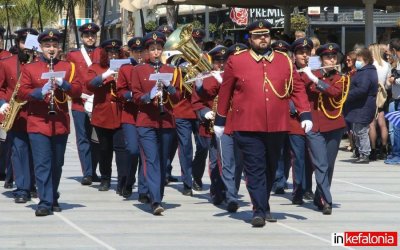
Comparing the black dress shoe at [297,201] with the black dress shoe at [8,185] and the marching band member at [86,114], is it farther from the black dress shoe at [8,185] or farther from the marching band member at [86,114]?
the black dress shoe at [8,185]

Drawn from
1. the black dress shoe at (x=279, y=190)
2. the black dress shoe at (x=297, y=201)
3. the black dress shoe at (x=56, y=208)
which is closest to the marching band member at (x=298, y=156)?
the black dress shoe at (x=297, y=201)

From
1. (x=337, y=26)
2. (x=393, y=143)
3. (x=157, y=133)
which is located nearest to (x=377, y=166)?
(x=393, y=143)

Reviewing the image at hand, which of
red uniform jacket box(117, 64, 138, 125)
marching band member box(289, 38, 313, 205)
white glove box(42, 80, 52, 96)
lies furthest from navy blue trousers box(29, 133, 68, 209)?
marching band member box(289, 38, 313, 205)

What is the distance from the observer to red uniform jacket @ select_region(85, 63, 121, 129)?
14.5m

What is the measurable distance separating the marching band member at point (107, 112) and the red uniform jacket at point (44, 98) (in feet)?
A: 5.81

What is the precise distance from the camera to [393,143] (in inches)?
732

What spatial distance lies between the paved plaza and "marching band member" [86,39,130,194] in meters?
0.36

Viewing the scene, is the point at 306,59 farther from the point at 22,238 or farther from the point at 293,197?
the point at 22,238

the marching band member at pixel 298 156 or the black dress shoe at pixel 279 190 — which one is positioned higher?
the marching band member at pixel 298 156

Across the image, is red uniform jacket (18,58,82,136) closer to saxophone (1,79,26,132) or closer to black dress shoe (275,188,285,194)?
saxophone (1,79,26,132)

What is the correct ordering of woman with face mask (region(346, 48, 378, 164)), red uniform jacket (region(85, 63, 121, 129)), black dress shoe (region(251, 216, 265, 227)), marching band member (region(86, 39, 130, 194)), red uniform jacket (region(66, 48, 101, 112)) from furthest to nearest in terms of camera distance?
woman with face mask (region(346, 48, 378, 164))
red uniform jacket (region(66, 48, 101, 112))
red uniform jacket (region(85, 63, 121, 129))
marching band member (region(86, 39, 130, 194))
black dress shoe (region(251, 216, 265, 227))

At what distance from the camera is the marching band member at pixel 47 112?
39.7 ft

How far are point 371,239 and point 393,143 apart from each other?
8076mm

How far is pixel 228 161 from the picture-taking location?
1288 centimetres
